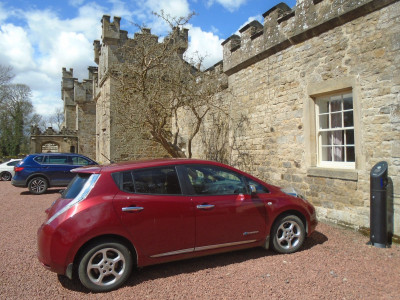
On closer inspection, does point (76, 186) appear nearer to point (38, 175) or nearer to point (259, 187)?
point (259, 187)

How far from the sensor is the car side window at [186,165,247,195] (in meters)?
4.22

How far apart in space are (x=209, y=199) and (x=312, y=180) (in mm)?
3579

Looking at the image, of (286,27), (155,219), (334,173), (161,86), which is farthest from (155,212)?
(161,86)

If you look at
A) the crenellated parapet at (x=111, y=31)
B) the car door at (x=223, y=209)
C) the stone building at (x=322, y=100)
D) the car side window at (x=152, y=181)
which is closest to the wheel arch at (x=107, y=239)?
the car side window at (x=152, y=181)

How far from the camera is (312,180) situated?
6.77 m

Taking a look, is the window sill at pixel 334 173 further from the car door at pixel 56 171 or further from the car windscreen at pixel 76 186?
the car door at pixel 56 171

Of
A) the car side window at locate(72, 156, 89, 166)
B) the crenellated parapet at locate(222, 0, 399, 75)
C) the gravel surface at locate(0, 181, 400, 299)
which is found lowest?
the gravel surface at locate(0, 181, 400, 299)

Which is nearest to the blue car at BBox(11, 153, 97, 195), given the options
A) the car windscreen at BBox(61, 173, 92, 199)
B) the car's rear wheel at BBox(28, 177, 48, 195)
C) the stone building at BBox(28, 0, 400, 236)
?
the car's rear wheel at BBox(28, 177, 48, 195)

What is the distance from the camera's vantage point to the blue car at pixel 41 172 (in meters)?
11.6

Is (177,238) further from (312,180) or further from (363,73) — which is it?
(363,73)

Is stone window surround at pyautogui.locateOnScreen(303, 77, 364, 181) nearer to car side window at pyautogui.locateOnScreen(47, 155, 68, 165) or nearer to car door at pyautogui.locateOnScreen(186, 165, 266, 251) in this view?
car door at pyautogui.locateOnScreen(186, 165, 266, 251)

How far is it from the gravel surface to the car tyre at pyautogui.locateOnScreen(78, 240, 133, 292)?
0.37ft

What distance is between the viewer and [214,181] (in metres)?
4.39

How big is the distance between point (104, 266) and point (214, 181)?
72.4 inches
